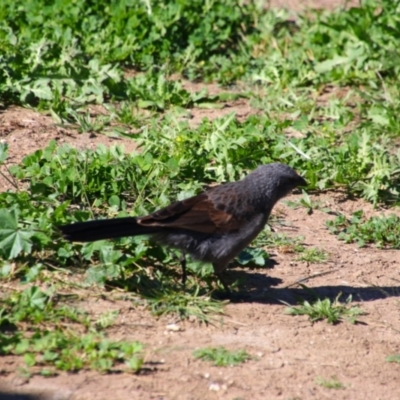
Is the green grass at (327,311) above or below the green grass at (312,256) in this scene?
below

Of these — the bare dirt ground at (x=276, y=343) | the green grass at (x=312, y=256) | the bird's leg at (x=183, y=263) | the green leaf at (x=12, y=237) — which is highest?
the green leaf at (x=12, y=237)

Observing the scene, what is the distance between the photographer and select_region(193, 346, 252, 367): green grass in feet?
19.5

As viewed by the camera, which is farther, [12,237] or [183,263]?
[183,263]

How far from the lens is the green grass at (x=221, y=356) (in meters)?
5.95

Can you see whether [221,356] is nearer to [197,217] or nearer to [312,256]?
[197,217]

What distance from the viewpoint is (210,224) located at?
23.5ft

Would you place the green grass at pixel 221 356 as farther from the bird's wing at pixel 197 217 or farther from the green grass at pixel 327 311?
the bird's wing at pixel 197 217

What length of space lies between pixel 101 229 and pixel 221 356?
1.39 metres

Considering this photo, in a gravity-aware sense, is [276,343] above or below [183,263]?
below

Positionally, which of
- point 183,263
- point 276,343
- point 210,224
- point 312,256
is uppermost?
point 210,224

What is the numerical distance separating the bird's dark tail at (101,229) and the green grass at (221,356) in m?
1.17

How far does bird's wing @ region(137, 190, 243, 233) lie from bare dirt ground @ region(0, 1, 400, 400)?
0.55 meters

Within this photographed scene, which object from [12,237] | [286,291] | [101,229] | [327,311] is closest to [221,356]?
[327,311]

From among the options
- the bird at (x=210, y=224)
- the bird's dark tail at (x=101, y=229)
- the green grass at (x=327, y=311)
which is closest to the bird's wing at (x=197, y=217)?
the bird at (x=210, y=224)
